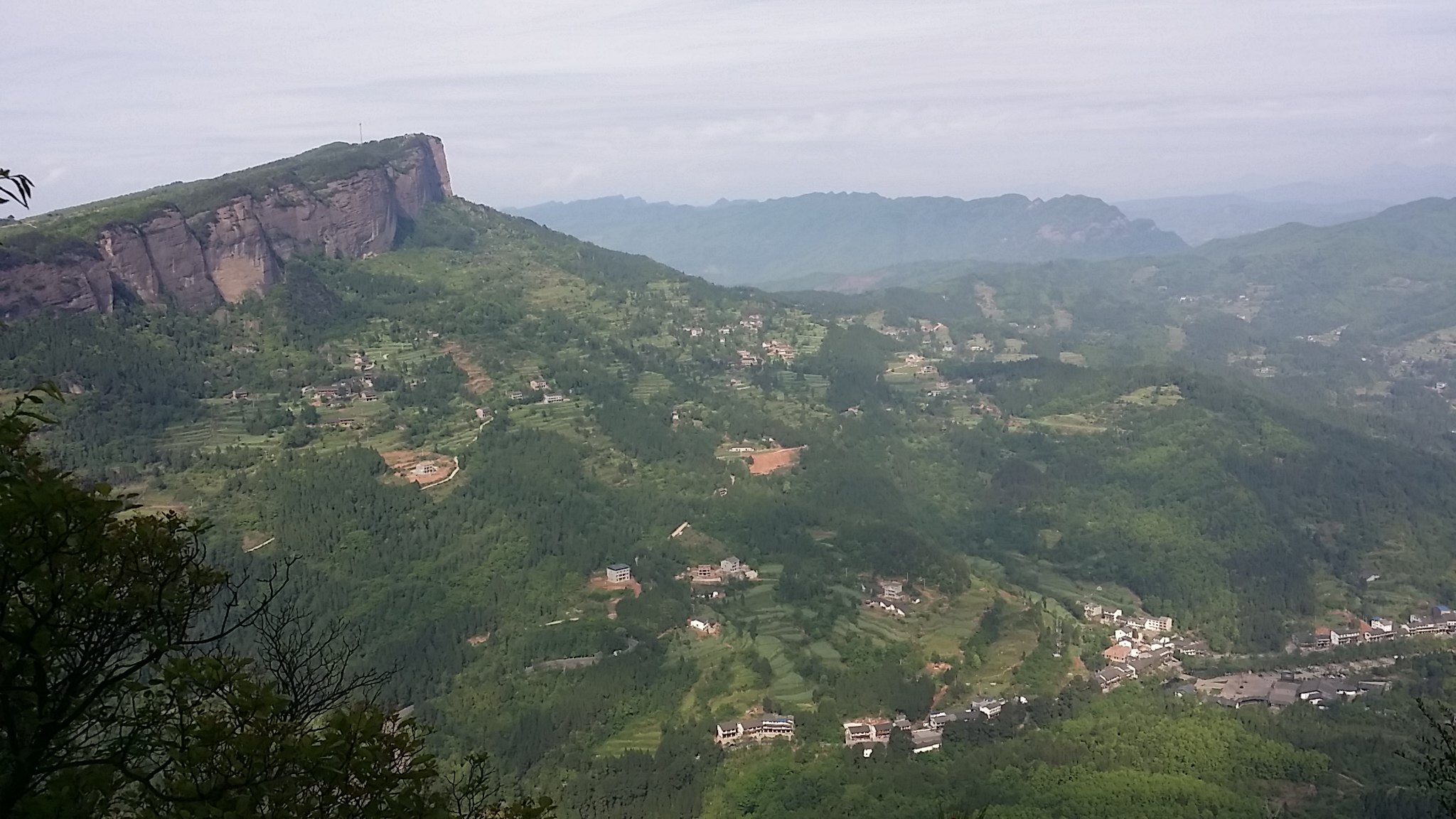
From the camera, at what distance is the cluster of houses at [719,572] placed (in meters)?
44.3

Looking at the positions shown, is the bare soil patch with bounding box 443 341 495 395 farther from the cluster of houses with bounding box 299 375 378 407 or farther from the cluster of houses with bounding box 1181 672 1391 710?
the cluster of houses with bounding box 1181 672 1391 710

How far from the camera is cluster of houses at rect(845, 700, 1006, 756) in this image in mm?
32234

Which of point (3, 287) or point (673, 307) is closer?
point (3, 287)

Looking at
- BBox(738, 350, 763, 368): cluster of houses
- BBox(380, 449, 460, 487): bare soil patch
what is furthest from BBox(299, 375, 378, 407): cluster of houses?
BBox(738, 350, 763, 368): cluster of houses

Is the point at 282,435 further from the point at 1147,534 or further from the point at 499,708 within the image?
the point at 1147,534

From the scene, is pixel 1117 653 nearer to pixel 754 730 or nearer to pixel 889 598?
pixel 889 598

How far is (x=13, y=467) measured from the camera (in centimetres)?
532

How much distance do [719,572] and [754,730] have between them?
1326 cm

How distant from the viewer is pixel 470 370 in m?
64.5

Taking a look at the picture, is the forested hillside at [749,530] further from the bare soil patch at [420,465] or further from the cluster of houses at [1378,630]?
the cluster of houses at [1378,630]

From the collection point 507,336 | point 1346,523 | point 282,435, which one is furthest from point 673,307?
point 1346,523

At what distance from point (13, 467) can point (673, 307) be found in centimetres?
8594

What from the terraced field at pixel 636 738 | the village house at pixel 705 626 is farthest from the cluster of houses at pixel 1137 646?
the terraced field at pixel 636 738

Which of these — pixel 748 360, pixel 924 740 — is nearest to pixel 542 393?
pixel 748 360
